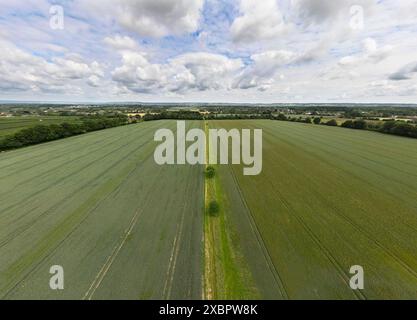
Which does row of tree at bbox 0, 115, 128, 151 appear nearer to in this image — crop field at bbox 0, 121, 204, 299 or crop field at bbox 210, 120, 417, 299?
crop field at bbox 0, 121, 204, 299

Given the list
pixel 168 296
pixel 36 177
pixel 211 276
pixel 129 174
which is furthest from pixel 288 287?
pixel 36 177

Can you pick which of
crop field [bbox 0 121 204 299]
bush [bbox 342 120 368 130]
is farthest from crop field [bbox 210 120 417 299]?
bush [bbox 342 120 368 130]

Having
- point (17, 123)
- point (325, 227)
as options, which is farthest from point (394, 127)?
point (17, 123)

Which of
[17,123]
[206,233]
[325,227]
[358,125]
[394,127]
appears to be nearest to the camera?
[206,233]

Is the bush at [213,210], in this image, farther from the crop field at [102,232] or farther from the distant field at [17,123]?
the distant field at [17,123]

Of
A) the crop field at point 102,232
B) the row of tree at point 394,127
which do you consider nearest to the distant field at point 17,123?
the crop field at point 102,232

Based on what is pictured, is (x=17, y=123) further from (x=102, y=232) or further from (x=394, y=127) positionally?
(x=394, y=127)
